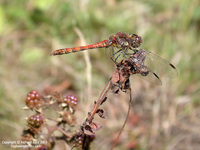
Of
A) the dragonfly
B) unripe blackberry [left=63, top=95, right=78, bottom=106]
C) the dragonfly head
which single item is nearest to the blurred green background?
the dragonfly

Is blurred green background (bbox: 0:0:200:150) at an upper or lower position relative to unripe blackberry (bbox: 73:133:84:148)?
upper

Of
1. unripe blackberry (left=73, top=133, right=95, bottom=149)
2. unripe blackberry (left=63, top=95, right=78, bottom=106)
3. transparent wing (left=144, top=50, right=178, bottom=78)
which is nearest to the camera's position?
unripe blackberry (left=73, top=133, right=95, bottom=149)

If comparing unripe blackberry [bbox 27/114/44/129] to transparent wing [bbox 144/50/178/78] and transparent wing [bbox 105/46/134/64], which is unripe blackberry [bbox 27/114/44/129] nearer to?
transparent wing [bbox 105/46/134/64]

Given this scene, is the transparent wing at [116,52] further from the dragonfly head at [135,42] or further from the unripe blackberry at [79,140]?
the unripe blackberry at [79,140]

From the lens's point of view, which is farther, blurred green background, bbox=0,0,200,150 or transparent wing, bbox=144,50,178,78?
blurred green background, bbox=0,0,200,150

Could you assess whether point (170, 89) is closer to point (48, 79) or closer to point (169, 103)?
point (169, 103)

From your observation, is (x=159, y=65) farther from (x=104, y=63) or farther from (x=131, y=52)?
(x=104, y=63)

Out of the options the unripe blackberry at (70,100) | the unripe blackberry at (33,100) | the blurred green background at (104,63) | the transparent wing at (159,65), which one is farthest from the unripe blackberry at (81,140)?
the transparent wing at (159,65)

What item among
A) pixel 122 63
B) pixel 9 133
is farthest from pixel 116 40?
pixel 9 133
